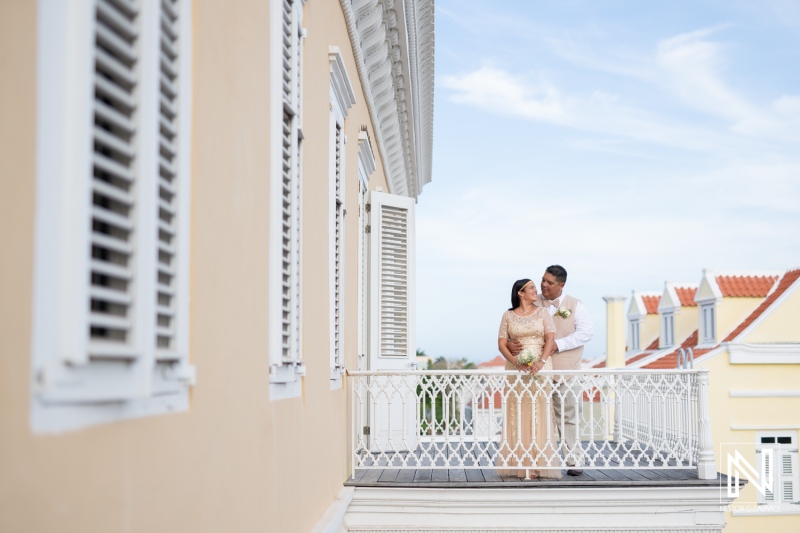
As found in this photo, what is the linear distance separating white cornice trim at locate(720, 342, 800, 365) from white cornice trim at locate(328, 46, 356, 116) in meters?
20.5

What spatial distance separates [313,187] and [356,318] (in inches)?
141

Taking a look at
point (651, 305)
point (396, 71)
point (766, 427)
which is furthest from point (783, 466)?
point (396, 71)

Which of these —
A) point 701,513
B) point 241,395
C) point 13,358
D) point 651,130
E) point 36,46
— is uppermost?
point 651,130

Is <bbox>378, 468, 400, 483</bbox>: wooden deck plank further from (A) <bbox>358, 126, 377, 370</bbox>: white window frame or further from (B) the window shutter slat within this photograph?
(B) the window shutter slat

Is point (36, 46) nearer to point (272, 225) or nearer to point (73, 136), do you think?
point (73, 136)

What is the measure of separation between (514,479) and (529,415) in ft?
2.07

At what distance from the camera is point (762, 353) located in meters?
25.6

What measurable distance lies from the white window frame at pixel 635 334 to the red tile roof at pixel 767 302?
8.29 m

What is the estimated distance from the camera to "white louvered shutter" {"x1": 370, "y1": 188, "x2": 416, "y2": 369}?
1099 cm

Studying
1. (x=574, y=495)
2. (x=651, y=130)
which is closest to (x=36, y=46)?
(x=574, y=495)

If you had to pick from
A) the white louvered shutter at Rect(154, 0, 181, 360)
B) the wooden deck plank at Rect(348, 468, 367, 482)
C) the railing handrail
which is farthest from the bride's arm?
the white louvered shutter at Rect(154, 0, 181, 360)

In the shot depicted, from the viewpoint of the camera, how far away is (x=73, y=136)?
1.93 metres

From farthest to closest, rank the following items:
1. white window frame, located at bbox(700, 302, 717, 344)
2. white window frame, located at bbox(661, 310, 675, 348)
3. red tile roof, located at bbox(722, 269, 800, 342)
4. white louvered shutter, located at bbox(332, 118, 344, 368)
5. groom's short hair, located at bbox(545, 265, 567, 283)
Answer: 1. white window frame, located at bbox(661, 310, 675, 348)
2. white window frame, located at bbox(700, 302, 717, 344)
3. red tile roof, located at bbox(722, 269, 800, 342)
4. groom's short hair, located at bbox(545, 265, 567, 283)
5. white louvered shutter, located at bbox(332, 118, 344, 368)

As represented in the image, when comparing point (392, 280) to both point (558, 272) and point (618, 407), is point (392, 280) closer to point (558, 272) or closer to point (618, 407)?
point (558, 272)
